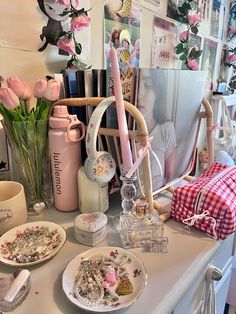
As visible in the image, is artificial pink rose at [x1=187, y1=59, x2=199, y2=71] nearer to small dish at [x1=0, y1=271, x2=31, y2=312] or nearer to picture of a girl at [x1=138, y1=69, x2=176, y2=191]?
picture of a girl at [x1=138, y1=69, x2=176, y2=191]

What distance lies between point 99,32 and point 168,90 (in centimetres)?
40

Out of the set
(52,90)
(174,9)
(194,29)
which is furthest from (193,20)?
(52,90)

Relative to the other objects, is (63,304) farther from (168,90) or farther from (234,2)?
(234,2)

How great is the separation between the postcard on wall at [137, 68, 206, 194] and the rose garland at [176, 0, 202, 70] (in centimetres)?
61

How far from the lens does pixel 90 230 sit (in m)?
0.51

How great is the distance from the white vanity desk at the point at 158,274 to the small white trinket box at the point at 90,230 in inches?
0.6

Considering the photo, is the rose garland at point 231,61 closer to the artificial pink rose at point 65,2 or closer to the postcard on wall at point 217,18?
the postcard on wall at point 217,18

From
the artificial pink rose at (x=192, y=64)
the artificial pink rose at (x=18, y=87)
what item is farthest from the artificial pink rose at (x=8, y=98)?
the artificial pink rose at (x=192, y=64)

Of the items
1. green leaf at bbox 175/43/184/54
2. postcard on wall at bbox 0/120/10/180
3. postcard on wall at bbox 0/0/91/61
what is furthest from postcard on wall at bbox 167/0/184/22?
postcard on wall at bbox 0/120/10/180

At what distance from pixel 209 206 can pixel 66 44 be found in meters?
0.58

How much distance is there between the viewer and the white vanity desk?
15.1 inches

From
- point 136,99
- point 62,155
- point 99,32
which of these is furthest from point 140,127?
point 99,32

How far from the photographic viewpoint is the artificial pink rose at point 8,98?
505 millimetres

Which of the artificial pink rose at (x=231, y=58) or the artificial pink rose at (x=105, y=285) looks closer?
the artificial pink rose at (x=105, y=285)
